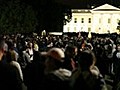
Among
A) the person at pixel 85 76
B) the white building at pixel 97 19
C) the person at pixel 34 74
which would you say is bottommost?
the white building at pixel 97 19

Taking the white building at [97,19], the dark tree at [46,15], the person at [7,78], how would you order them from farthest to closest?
the white building at [97,19], the dark tree at [46,15], the person at [7,78]

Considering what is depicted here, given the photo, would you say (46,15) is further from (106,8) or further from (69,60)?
(69,60)

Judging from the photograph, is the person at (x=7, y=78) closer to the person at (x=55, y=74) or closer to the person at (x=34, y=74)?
the person at (x=55, y=74)

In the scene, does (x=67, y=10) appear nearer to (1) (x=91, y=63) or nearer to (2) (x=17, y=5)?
(2) (x=17, y=5)

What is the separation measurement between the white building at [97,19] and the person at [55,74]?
12824 cm

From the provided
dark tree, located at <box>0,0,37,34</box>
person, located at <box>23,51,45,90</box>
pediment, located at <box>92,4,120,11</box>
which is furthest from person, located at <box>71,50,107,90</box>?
pediment, located at <box>92,4,120,11</box>

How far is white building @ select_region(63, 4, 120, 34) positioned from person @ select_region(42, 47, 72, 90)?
128m

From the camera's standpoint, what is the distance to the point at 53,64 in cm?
575

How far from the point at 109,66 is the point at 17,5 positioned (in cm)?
4986

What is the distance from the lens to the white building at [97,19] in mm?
135000

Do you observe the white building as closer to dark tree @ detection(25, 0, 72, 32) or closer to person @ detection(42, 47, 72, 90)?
dark tree @ detection(25, 0, 72, 32)

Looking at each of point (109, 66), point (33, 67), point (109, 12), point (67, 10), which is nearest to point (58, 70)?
point (33, 67)

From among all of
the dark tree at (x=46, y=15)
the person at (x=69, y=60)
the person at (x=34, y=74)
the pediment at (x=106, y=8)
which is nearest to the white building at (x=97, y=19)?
the pediment at (x=106, y=8)

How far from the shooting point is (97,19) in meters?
139
